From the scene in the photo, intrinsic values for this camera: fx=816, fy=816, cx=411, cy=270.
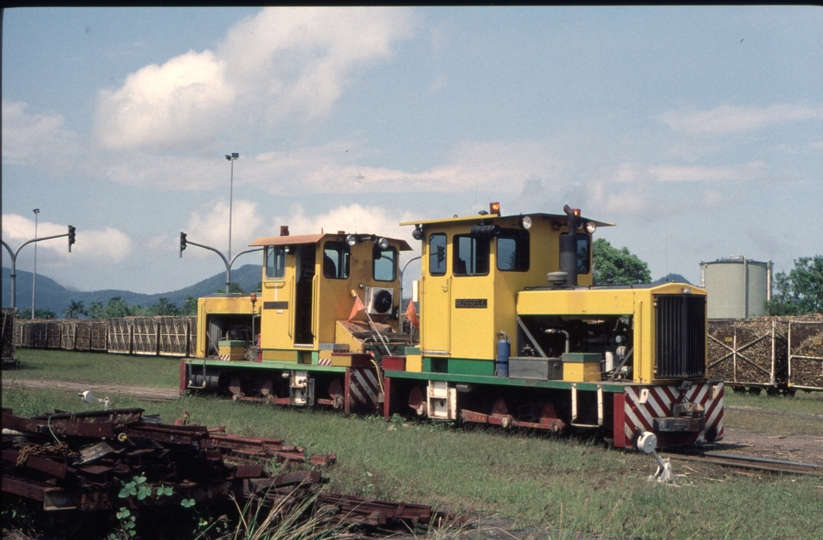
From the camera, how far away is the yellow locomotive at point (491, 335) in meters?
10.9

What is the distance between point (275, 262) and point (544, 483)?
359 inches

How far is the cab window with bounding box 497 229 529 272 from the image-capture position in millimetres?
12203

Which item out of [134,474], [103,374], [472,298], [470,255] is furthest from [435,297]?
[103,374]

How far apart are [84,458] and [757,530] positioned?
5.31 meters

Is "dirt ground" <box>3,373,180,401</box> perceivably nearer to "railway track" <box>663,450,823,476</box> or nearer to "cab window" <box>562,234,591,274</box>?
"cab window" <box>562,234,591,274</box>

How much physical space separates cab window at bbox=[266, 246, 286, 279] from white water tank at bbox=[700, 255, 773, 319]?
4534cm

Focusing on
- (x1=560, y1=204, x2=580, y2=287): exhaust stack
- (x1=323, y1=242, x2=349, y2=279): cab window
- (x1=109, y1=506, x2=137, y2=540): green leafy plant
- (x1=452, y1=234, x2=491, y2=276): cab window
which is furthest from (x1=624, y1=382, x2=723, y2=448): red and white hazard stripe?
(x1=323, y1=242, x2=349, y2=279): cab window

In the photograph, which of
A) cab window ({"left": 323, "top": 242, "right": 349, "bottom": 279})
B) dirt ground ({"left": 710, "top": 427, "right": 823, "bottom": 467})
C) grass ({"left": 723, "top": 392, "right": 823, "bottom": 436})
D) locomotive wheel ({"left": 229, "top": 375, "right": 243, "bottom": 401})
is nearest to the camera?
dirt ground ({"left": 710, "top": 427, "right": 823, "bottom": 467})

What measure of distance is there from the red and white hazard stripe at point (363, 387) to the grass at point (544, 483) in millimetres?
1294

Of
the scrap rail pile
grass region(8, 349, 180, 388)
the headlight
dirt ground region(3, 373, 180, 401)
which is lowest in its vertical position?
grass region(8, 349, 180, 388)

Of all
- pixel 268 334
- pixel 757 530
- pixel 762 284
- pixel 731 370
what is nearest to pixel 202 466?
pixel 757 530

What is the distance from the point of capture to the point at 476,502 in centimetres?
761

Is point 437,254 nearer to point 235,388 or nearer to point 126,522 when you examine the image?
point 235,388

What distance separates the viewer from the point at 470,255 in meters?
12.5
